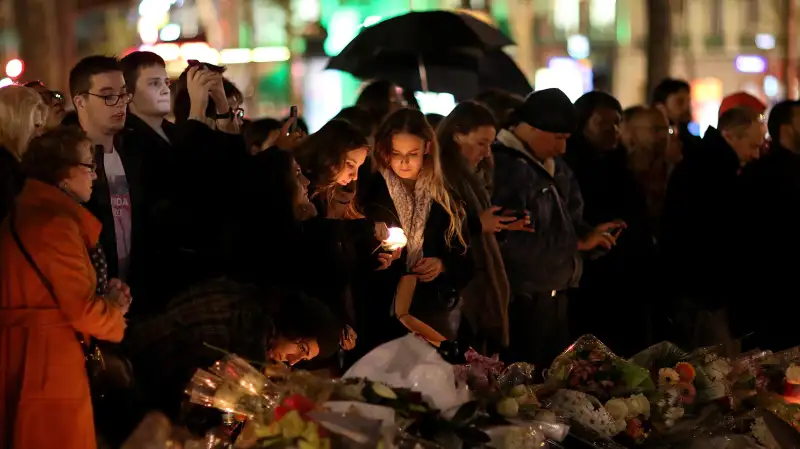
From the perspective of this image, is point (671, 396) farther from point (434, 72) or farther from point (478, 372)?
point (434, 72)

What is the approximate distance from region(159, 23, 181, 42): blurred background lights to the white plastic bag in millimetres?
35473

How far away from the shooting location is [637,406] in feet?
18.2

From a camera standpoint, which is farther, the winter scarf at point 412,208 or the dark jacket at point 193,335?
the winter scarf at point 412,208

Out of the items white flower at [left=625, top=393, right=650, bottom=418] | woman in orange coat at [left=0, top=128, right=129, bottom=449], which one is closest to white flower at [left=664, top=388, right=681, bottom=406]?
white flower at [left=625, top=393, right=650, bottom=418]

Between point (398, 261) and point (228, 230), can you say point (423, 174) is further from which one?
point (228, 230)

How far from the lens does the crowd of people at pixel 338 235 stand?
536cm

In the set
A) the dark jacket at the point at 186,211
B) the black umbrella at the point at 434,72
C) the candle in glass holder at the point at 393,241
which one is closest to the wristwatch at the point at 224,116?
the dark jacket at the point at 186,211

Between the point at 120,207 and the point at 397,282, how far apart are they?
4.82ft

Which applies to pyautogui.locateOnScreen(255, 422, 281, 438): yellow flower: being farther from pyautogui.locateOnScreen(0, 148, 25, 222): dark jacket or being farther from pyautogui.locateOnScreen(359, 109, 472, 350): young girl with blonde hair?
pyautogui.locateOnScreen(359, 109, 472, 350): young girl with blonde hair

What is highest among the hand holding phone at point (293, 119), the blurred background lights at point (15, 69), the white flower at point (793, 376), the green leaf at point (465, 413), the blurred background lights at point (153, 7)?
the blurred background lights at point (153, 7)

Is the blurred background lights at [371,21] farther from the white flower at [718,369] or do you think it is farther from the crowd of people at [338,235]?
the white flower at [718,369]

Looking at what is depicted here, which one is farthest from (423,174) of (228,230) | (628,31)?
(628,31)

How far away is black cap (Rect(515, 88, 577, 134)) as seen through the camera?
803cm

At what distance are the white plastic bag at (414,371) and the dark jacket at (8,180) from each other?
1.89 m
